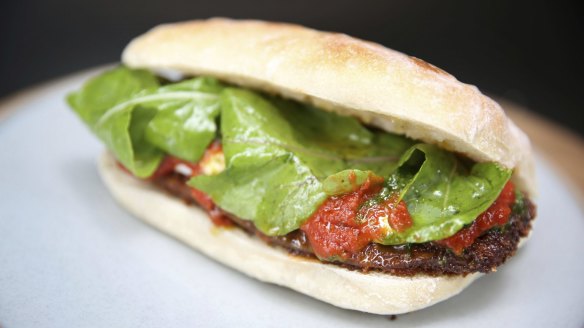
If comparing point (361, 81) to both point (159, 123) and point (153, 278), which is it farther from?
point (153, 278)

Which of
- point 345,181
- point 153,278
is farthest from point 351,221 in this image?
point 153,278

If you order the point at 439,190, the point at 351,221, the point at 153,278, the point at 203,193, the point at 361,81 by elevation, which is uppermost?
the point at 361,81

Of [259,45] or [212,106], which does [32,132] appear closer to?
[212,106]

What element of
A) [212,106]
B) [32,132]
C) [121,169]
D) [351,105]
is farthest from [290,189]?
[32,132]

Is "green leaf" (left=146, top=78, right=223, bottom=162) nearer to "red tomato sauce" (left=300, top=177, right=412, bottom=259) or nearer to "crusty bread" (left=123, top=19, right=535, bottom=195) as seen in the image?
"crusty bread" (left=123, top=19, right=535, bottom=195)

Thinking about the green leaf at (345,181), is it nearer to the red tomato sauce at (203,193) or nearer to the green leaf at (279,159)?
the green leaf at (279,159)

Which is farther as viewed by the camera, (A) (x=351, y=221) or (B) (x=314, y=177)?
(B) (x=314, y=177)

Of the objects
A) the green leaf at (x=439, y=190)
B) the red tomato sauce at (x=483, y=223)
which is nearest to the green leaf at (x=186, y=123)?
the green leaf at (x=439, y=190)
